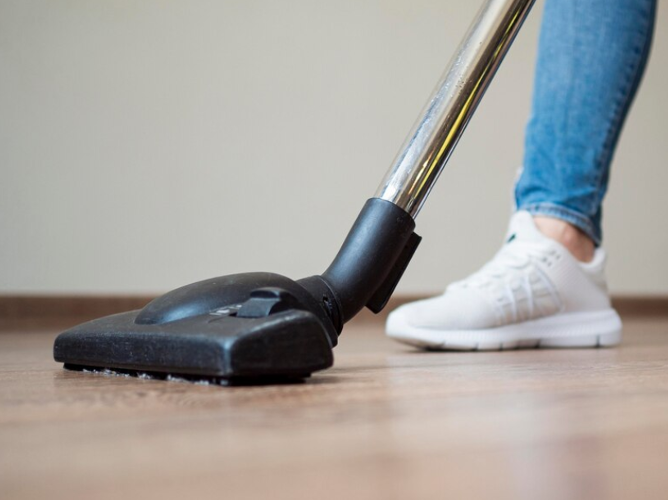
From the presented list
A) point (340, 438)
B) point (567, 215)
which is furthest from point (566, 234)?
point (340, 438)

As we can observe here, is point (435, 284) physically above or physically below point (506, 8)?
below

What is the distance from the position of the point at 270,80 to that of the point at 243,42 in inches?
4.8

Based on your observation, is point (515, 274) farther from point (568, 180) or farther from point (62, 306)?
point (62, 306)

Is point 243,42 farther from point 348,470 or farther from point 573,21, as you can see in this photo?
point 348,470

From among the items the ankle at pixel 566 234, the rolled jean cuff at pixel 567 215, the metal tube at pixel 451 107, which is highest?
the metal tube at pixel 451 107

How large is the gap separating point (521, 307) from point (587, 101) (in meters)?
0.28

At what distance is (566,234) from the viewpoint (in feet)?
3.43

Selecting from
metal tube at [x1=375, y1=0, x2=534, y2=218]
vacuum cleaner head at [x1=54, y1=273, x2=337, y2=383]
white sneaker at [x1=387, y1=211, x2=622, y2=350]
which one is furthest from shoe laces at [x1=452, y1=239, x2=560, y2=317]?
vacuum cleaner head at [x1=54, y1=273, x2=337, y2=383]

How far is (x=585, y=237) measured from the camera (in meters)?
1.06

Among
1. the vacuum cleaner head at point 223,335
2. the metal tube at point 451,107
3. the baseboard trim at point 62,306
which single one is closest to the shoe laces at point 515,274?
the metal tube at point 451,107

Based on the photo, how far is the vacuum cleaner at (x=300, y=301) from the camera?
489mm

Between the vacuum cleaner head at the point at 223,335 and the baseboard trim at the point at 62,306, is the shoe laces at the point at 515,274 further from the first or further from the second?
the baseboard trim at the point at 62,306

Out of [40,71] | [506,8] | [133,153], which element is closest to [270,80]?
[133,153]

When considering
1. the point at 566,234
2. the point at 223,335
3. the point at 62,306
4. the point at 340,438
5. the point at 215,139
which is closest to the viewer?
the point at 340,438
